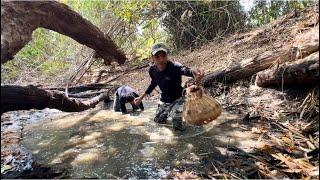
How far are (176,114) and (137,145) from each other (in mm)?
683

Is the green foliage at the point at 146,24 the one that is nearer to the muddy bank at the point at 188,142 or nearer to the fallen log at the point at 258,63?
the fallen log at the point at 258,63

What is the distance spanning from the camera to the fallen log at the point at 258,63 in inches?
161

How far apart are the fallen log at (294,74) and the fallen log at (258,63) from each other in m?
0.14

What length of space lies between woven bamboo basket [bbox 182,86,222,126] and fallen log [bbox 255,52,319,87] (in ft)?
3.53

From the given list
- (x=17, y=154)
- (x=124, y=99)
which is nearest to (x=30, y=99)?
(x=17, y=154)

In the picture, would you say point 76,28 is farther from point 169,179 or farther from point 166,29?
point 166,29

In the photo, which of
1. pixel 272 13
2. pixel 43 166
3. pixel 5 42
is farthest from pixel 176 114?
pixel 272 13

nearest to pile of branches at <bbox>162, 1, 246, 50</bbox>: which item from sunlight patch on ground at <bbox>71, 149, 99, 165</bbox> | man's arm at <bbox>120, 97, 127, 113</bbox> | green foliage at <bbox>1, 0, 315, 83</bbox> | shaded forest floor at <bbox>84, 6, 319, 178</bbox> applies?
green foliage at <bbox>1, 0, 315, 83</bbox>

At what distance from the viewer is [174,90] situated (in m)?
4.67

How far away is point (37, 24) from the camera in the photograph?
3.89 m

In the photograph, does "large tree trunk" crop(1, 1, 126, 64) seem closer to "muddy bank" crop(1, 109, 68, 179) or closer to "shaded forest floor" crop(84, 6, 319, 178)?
"muddy bank" crop(1, 109, 68, 179)

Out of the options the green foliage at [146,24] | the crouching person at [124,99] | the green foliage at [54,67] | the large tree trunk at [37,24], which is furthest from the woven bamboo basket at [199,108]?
the green foliage at [54,67]

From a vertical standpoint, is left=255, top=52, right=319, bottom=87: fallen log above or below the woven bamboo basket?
above

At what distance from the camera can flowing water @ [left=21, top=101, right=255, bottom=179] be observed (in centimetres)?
323
